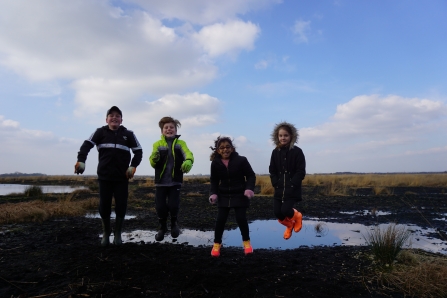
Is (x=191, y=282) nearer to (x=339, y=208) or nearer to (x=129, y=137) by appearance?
(x=129, y=137)

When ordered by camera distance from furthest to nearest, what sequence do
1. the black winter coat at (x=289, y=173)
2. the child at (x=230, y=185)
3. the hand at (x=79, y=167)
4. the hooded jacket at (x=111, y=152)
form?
the black winter coat at (x=289, y=173), the hooded jacket at (x=111, y=152), the hand at (x=79, y=167), the child at (x=230, y=185)

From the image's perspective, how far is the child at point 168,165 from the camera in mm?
5180

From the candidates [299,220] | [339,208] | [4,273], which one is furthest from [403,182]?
[4,273]

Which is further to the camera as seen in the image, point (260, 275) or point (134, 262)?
point (134, 262)

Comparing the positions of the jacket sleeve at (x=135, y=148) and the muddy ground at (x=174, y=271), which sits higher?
the jacket sleeve at (x=135, y=148)

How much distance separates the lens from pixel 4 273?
11.5 ft

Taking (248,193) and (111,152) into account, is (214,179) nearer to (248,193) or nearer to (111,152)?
(248,193)

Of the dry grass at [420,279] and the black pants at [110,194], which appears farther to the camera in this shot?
the black pants at [110,194]

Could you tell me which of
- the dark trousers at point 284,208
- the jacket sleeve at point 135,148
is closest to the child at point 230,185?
the dark trousers at point 284,208

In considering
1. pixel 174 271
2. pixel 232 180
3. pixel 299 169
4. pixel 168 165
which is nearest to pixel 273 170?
pixel 299 169

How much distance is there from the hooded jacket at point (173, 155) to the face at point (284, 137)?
1.51 m

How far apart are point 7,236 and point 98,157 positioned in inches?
108

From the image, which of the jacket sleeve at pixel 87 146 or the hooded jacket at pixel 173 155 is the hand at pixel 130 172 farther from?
the jacket sleeve at pixel 87 146

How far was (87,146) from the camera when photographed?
4.73 metres
